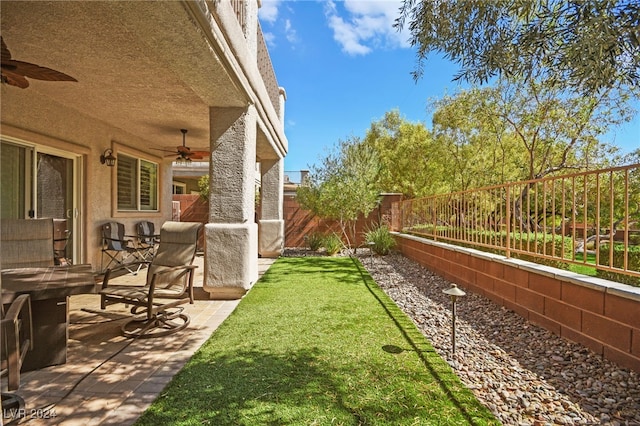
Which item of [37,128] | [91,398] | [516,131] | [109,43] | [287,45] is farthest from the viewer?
[287,45]

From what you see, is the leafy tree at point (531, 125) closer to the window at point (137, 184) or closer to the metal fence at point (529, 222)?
the metal fence at point (529, 222)

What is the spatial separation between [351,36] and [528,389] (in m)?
7.63

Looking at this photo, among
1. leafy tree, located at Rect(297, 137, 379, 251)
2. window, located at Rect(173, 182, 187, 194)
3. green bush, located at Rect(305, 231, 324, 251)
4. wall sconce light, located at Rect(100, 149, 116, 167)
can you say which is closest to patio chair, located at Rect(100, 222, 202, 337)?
wall sconce light, located at Rect(100, 149, 116, 167)

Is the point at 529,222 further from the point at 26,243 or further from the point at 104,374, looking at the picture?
the point at 26,243

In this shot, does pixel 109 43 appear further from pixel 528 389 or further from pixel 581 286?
pixel 581 286

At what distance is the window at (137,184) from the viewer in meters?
7.71

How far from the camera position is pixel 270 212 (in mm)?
9523

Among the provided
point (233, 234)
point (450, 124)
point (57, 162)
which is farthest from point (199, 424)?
point (450, 124)

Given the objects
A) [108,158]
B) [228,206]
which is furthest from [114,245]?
[228,206]

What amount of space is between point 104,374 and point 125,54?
10.7 feet

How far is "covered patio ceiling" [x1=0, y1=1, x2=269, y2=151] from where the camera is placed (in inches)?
113

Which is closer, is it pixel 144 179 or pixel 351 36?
pixel 351 36

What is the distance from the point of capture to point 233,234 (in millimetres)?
4875

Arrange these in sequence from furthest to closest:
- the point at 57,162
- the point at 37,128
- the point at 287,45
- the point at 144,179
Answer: the point at 287,45 → the point at 144,179 → the point at 57,162 → the point at 37,128
